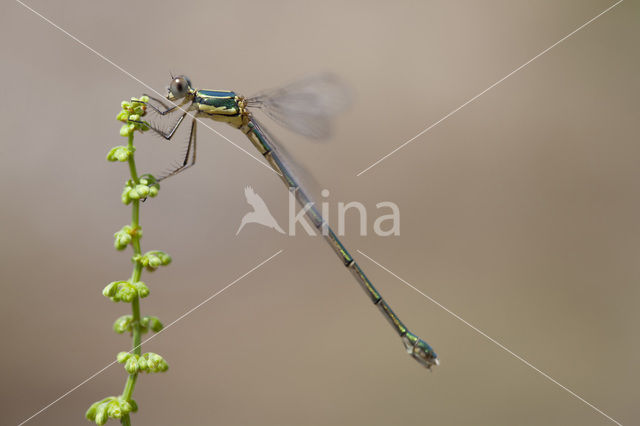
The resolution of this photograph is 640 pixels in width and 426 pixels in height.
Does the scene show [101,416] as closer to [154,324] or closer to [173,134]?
[154,324]

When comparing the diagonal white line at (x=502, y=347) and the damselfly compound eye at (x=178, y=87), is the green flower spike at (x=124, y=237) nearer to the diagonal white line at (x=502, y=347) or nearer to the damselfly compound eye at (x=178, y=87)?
the damselfly compound eye at (x=178, y=87)

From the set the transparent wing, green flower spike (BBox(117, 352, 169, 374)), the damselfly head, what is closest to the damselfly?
the transparent wing

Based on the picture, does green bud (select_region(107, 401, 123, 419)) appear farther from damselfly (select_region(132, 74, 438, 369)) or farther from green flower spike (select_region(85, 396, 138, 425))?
damselfly (select_region(132, 74, 438, 369))

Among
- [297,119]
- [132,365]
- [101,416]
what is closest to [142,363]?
[132,365]

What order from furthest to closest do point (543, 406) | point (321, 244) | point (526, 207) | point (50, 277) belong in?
point (526, 207), point (321, 244), point (543, 406), point (50, 277)

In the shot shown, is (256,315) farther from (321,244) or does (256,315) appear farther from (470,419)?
(470,419)

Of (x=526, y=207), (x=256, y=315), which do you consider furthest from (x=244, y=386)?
(x=526, y=207)

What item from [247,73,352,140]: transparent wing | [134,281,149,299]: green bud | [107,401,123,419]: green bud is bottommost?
[107,401,123,419]: green bud
